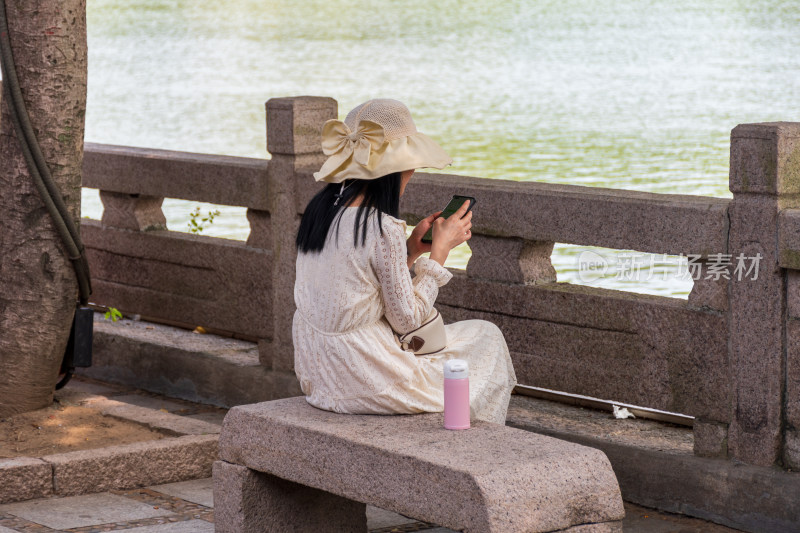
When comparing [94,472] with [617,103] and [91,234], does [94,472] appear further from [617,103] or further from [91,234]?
[617,103]

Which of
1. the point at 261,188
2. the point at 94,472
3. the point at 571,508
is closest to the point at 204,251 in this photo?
the point at 261,188

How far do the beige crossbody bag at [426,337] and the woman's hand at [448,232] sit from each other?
232mm

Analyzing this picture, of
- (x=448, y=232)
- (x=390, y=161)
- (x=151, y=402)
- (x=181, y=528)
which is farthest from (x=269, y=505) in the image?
(x=151, y=402)

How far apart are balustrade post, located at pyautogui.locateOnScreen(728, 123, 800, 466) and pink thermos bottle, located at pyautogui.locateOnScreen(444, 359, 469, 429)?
4.90ft

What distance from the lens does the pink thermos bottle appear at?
419 cm

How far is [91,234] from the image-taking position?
8.18 meters

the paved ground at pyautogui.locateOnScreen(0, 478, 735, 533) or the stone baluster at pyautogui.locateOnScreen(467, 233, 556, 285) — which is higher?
the stone baluster at pyautogui.locateOnScreen(467, 233, 556, 285)

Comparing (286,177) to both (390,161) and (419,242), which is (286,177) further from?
(390,161)

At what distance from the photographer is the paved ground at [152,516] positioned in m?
5.11

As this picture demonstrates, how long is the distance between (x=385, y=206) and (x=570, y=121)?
60.7ft

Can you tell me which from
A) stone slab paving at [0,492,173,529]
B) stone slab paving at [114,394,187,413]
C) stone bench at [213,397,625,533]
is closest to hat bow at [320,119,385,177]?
stone bench at [213,397,625,533]

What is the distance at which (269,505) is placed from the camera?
15.4 ft

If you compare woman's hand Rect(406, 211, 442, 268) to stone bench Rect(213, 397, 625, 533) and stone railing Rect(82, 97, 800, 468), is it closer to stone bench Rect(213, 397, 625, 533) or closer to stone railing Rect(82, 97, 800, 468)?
stone bench Rect(213, 397, 625, 533)

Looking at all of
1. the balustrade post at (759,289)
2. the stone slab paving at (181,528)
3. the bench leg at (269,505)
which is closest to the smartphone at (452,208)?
the bench leg at (269,505)
